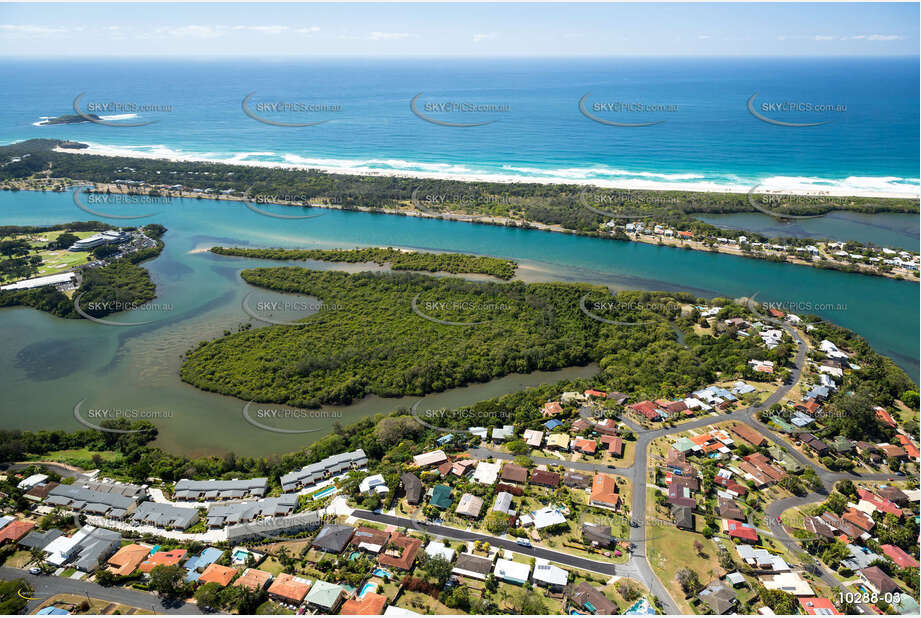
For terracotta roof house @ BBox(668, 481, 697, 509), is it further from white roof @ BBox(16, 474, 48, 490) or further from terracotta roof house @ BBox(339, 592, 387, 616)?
white roof @ BBox(16, 474, 48, 490)

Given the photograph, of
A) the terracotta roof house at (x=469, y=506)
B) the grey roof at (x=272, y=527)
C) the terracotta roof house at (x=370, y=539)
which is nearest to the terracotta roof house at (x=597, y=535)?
the terracotta roof house at (x=469, y=506)

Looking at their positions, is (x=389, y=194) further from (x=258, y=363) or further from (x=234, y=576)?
(x=234, y=576)

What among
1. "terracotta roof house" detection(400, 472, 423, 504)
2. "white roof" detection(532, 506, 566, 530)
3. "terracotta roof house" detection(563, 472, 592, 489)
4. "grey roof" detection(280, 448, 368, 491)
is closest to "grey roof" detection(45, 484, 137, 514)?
"grey roof" detection(280, 448, 368, 491)

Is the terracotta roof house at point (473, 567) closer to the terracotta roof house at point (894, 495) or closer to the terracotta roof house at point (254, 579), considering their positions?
the terracotta roof house at point (254, 579)

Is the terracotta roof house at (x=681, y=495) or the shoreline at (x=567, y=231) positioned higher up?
the shoreline at (x=567, y=231)

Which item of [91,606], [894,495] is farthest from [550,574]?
[894,495]

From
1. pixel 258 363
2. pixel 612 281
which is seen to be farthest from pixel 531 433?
pixel 612 281
